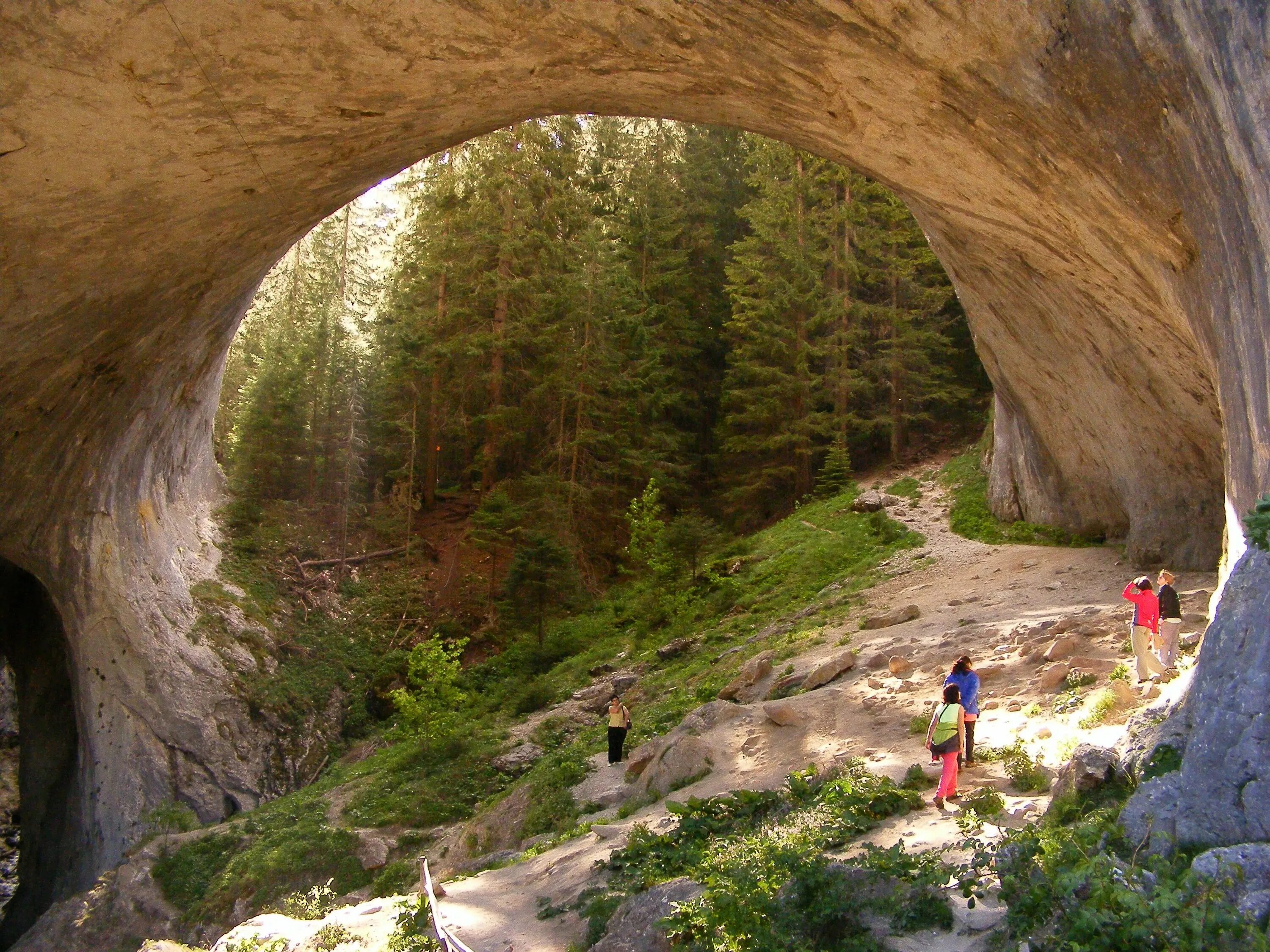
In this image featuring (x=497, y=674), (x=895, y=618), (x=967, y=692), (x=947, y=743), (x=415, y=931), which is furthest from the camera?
(x=497, y=674)

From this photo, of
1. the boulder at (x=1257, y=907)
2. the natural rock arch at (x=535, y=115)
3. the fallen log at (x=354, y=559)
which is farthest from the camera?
the fallen log at (x=354, y=559)

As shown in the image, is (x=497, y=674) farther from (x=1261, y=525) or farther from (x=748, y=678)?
(x=1261, y=525)

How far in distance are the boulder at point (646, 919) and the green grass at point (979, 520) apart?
12.6 meters

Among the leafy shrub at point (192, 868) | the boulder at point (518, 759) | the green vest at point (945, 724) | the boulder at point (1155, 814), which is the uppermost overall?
the boulder at point (1155, 814)

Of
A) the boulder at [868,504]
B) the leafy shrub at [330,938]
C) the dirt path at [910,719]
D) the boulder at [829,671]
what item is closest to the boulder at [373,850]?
the dirt path at [910,719]

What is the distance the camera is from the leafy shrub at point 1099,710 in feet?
28.3

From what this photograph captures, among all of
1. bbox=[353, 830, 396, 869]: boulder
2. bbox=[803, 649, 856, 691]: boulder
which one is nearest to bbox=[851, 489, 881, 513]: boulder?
bbox=[803, 649, 856, 691]: boulder

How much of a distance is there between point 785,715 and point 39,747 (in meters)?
14.3

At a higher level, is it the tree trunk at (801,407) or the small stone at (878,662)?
the tree trunk at (801,407)

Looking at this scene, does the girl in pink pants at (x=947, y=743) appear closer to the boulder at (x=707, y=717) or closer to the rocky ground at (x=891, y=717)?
the rocky ground at (x=891, y=717)

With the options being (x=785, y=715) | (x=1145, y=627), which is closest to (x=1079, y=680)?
(x=1145, y=627)

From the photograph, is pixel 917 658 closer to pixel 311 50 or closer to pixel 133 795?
pixel 311 50

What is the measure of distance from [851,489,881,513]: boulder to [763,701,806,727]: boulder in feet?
41.5

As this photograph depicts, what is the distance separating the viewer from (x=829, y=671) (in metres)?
13.3
